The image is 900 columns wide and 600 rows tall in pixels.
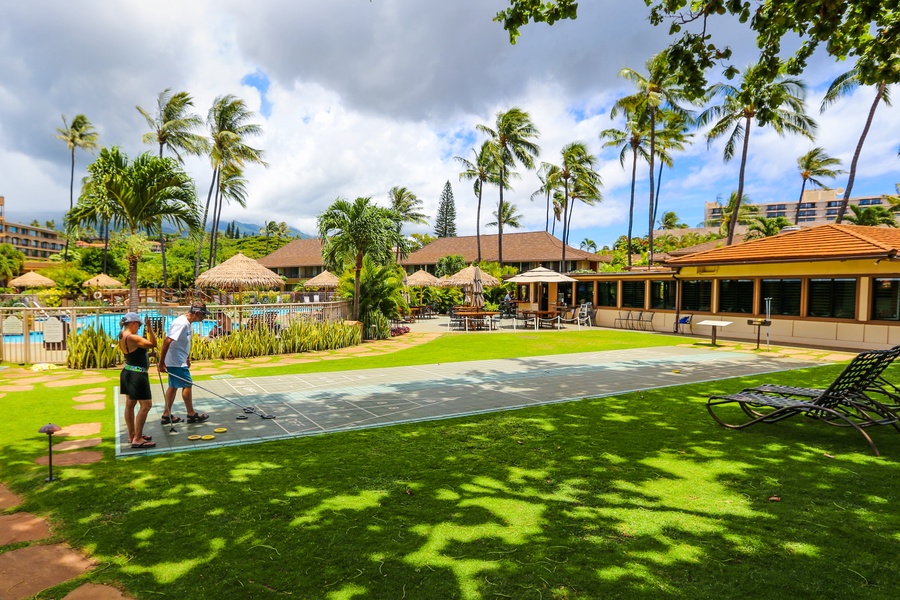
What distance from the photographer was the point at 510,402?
766 centimetres

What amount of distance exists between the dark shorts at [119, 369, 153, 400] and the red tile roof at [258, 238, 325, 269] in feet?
158

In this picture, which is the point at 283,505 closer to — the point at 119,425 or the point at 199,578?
the point at 199,578

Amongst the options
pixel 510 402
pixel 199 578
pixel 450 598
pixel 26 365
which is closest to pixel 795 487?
pixel 450 598

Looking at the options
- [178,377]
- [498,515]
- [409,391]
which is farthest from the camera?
[409,391]

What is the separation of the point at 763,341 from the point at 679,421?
45.9 feet

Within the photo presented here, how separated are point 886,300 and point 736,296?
15.1ft

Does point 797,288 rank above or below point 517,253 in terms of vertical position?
below

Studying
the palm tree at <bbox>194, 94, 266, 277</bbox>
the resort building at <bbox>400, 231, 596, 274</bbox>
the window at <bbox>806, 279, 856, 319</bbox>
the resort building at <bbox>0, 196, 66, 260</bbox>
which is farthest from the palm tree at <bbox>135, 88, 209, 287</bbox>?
the resort building at <bbox>0, 196, 66, 260</bbox>

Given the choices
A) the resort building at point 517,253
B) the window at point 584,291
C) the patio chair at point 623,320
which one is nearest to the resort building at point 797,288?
the patio chair at point 623,320

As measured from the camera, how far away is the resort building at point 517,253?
1714 inches

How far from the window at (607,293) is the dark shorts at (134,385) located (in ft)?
71.5

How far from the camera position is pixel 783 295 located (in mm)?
17609

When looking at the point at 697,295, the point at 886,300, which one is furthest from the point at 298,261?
the point at 886,300

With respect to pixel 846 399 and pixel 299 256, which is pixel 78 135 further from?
pixel 846 399
